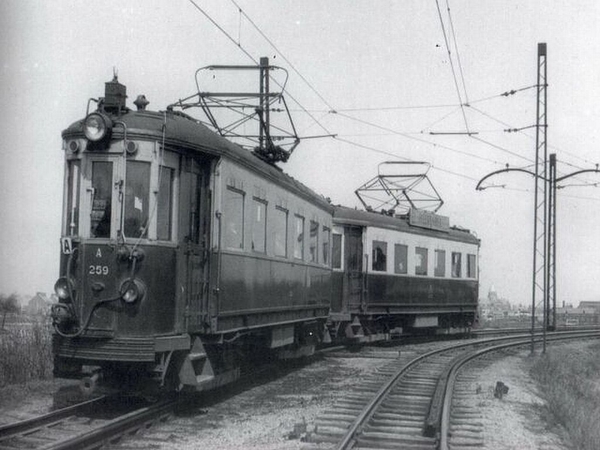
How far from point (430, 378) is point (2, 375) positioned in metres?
7.07

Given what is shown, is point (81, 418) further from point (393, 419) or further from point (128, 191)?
point (393, 419)

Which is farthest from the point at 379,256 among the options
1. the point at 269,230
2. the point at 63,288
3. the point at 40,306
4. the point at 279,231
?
the point at 63,288

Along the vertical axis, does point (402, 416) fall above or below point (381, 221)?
below

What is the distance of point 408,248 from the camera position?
2228 centimetres

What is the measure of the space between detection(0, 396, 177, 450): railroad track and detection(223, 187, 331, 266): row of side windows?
233 cm

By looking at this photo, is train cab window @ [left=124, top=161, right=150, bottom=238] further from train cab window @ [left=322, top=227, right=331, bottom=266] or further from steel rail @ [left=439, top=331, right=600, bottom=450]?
train cab window @ [left=322, top=227, right=331, bottom=266]

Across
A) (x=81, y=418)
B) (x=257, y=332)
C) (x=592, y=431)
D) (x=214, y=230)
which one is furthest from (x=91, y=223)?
(x=592, y=431)

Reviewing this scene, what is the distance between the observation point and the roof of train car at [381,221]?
19.9m

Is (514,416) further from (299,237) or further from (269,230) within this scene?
(299,237)

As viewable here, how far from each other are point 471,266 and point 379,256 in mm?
6818

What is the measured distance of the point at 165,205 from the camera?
918cm

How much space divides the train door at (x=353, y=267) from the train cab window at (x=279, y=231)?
282 inches

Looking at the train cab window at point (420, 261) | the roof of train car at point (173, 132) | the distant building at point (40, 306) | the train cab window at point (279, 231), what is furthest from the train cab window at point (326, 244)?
the train cab window at point (420, 261)

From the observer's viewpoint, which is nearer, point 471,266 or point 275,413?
point 275,413
